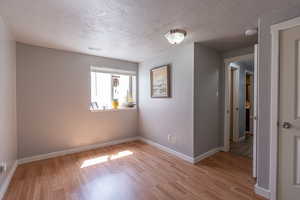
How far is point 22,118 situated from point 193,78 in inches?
130

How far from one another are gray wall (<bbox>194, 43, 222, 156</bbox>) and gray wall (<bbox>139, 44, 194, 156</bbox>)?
119 millimetres

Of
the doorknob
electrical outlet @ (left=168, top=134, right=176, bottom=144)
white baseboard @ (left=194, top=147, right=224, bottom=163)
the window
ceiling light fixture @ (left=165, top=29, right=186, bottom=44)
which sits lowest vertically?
white baseboard @ (left=194, top=147, right=224, bottom=163)

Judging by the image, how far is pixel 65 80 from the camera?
3.08 metres

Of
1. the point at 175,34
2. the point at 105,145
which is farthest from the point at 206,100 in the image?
the point at 105,145

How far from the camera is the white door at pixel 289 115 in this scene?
1499 millimetres

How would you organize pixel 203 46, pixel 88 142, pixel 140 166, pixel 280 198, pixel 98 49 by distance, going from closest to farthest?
pixel 280 198, pixel 140 166, pixel 203 46, pixel 98 49, pixel 88 142

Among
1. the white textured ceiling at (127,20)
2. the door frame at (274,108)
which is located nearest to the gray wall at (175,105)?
the white textured ceiling at (127,20)

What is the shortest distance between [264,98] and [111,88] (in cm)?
334

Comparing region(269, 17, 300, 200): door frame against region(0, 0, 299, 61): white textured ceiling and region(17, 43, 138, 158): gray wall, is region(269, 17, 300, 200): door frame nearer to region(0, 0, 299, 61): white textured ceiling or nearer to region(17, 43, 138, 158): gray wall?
region(0, 0, 299, 61): white textured ceiling

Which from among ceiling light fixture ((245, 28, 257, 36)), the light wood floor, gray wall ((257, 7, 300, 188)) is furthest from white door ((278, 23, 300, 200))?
ceiling light fixture ((245, 28, 257, 36))

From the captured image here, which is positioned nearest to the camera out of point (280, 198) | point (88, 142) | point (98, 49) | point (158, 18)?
point (280, 198)

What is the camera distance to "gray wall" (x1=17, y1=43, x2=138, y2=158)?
2.68 meters

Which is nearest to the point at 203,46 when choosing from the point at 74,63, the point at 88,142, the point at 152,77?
the point at 152,77

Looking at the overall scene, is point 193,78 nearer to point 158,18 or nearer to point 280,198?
point 158,18
